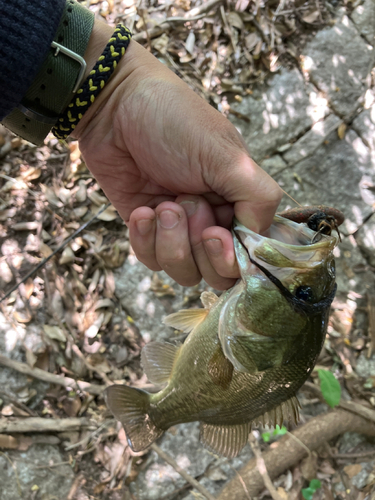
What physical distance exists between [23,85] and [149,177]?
29.4 inches

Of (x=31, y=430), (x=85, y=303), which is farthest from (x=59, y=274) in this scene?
(x=31, y=430)

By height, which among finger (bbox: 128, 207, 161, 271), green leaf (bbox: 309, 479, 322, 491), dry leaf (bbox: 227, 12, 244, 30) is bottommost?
green leaf (bbox: 309, 479, 322, 491)

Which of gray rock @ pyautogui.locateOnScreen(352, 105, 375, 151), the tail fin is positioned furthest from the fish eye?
gray rock @ pyautogui.locateOnScreen(352, 105, 375, 151)

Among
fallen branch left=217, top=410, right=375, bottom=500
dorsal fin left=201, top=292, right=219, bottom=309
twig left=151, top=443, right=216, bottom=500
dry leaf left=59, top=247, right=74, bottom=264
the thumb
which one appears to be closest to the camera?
the thumb

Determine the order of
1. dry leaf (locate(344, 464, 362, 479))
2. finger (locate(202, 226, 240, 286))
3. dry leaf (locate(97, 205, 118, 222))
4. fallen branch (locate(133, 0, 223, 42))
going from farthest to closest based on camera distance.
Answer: fallen branch (locate(133, 0, 223, 42)) → dry leaf (locate(97, 205, 118, 222)) → dry leaf (locate(344, 464, 362, 479)) → finger (locate(202, 226, 240, 286))

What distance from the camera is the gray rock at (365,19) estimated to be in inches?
157

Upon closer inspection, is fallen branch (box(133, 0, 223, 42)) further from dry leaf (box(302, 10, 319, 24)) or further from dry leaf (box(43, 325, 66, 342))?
dry leaf (box(43, 325, 66, 342))

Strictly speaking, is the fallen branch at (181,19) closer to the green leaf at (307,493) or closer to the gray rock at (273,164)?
the gray rock at (273,164)

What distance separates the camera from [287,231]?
1601 millimetres

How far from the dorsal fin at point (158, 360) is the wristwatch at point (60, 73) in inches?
51.3

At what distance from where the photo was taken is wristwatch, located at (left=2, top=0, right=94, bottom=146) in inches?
61.8

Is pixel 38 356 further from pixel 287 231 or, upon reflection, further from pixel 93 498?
pixel 287 231

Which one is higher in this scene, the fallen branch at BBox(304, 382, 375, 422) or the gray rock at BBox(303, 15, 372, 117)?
the gray rock at BBox(303, 15, 372, 117)

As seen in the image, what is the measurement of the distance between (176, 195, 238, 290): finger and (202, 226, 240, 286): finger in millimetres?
82
